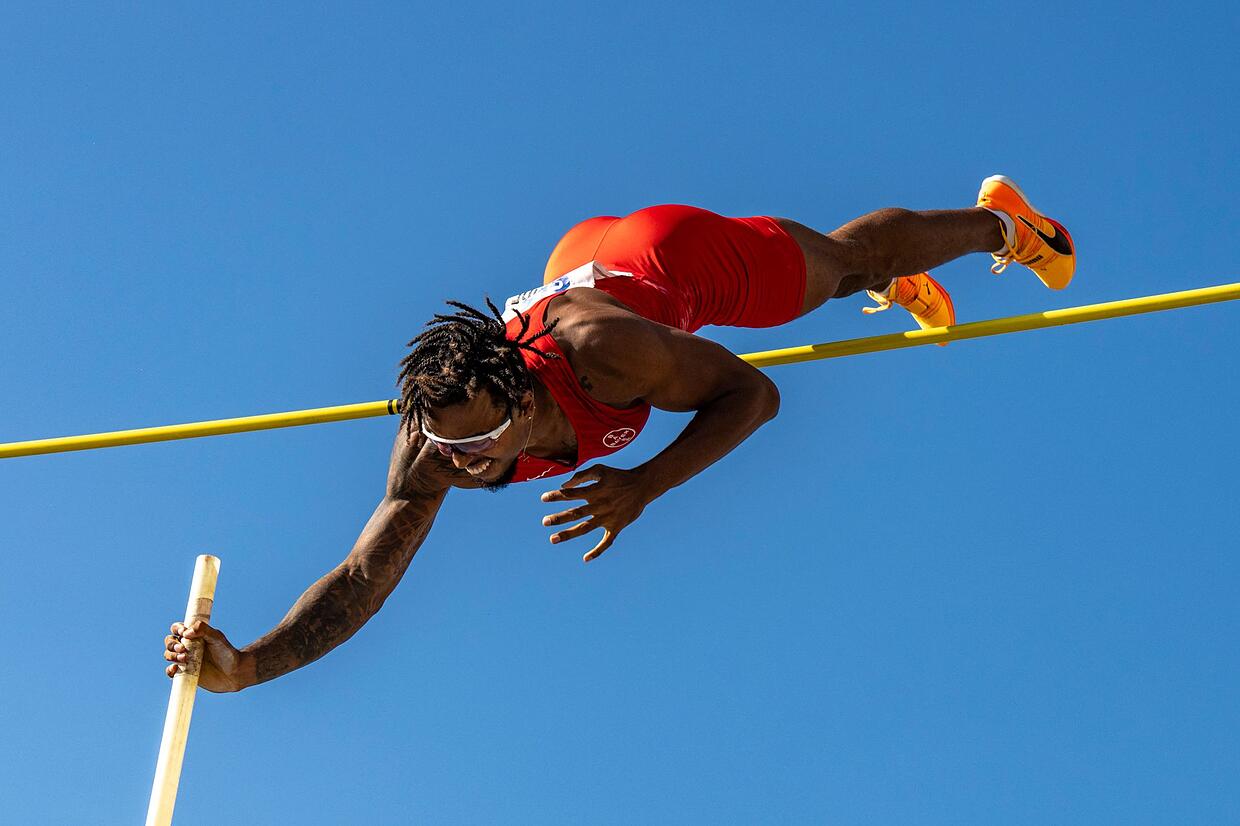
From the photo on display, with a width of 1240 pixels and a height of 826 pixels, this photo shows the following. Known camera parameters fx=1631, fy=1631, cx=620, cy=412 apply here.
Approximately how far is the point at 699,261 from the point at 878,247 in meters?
1.07

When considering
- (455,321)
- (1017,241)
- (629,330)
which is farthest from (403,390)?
(1017,241)

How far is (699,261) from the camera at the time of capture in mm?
7164

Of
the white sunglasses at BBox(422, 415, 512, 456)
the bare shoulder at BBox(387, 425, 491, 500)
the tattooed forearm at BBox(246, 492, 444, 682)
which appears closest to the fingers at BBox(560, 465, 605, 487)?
the white sunglasses at BBox(422, 415, 512, 456)

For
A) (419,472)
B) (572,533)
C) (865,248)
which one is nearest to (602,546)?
(572,533)

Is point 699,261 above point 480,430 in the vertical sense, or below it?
above

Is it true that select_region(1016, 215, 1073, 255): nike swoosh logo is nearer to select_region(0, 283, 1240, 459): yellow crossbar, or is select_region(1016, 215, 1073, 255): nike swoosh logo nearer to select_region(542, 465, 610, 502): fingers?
select_region(0, 283, 1240, 459): yellow crossbar

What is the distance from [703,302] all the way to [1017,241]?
87.9 inches

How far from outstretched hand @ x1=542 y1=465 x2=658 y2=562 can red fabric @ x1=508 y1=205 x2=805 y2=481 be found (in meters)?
0.85

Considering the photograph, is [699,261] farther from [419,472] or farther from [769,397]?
[419,472]

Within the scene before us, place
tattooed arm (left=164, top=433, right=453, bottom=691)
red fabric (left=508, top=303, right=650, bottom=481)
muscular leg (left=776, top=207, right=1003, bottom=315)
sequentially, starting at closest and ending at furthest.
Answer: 1. red fabric (left=508, top=303, right=650, bottom=481)
2. tattooed arm (left=164, top=433, right=453, bottom=691)
3. muscular leg (left=776, top=207, right=1003, bottom=315)

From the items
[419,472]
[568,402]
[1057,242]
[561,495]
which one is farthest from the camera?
[1057,242]

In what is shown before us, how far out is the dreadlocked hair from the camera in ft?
19.7

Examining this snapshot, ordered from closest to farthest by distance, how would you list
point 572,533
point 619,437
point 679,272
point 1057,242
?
point 572,533 < point 619,437 < point 679,272 < point 1057,242

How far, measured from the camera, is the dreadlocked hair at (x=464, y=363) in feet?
19.7
